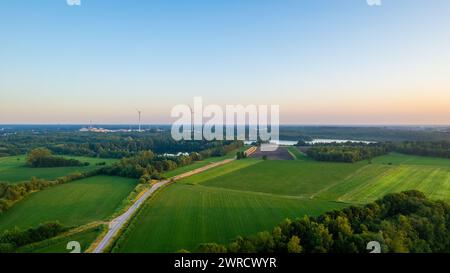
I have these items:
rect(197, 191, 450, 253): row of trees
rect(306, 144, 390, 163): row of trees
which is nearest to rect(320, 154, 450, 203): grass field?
rect(306, 144, 390, 163): row of trees

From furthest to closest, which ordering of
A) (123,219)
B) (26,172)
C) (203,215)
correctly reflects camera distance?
(26,172), (203,215), (123,219)

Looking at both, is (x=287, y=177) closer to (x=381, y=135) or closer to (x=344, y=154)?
(x=344, y=154)

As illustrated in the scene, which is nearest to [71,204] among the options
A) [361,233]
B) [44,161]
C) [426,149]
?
[361,233]

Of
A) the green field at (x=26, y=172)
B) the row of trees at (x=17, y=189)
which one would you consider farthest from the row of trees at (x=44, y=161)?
the row of trees at (x=17, y=189)
